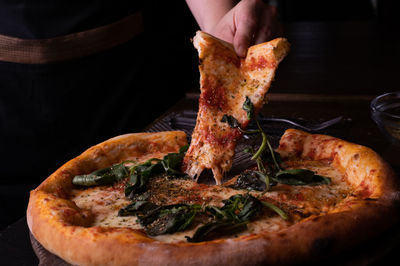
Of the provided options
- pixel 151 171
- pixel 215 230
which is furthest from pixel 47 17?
pixel 215 230

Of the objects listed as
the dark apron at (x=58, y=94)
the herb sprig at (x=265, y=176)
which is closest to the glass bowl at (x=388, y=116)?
the herb sprig at (x=265, y=176)

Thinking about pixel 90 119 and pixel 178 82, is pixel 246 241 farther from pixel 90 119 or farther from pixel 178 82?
pixel 178 82

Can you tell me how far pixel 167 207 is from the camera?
4.99ft

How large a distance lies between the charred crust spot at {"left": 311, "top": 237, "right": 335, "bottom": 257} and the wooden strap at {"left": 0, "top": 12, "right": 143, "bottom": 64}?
5.26 ft

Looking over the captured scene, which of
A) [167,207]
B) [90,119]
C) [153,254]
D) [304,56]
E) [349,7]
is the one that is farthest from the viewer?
[349,7]

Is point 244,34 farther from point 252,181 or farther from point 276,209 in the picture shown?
point 276,209

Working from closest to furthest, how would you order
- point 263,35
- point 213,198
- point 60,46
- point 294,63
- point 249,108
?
point 213,198 < point 249,108 < point 263,35 < point 60,46 < point 294,63


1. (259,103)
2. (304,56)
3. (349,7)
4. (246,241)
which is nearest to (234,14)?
(259,103)

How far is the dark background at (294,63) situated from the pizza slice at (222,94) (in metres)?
0.93

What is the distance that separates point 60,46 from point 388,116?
59.4 inches

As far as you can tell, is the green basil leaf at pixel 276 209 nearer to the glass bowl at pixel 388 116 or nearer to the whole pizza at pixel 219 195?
the whole pizza at pixel 219 195

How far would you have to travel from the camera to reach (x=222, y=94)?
185 cm

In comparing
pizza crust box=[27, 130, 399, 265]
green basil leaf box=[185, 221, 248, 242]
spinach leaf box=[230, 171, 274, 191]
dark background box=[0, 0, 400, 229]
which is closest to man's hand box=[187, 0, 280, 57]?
spinach leaf box=[230, 171, 274, 191]

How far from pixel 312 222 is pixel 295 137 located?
70 centimetres
